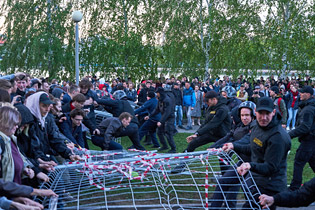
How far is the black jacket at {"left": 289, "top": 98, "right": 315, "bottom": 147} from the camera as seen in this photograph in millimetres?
7418

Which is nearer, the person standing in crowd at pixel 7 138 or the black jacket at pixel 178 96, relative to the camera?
the person standing in crowd at pixel 7 138

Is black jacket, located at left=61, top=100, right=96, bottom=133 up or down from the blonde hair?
down

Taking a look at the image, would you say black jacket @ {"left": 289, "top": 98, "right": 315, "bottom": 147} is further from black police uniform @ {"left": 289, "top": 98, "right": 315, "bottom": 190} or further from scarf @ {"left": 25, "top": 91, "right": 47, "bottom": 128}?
scarf @ {"left": 25, "top": 91, "right": 47, "bottom": 128}

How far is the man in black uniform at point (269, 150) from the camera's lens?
4523mm

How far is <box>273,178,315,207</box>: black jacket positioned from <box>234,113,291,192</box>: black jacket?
19.6 inches

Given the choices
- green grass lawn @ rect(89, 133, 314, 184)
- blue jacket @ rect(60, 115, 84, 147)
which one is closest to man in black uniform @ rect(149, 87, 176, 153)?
green grass lawn @ rect(89, 133, 314, 184)

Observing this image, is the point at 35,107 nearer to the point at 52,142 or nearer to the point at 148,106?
the point at 52,142

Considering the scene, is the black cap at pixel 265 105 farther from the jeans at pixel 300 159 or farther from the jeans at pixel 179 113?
the jeans at pixel 179 113

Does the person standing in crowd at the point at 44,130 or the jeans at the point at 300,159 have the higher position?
the person standing in crowd at the point at 44,130

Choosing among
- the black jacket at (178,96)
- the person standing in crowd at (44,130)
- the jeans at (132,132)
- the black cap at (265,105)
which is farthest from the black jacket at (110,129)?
the black jacket at (178,96)

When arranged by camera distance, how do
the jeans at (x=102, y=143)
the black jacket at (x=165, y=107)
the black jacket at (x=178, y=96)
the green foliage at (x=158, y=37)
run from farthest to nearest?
the green foliage at (x=158, y=37), the black jacket at (x=178, y=96), the black jacket at (x=165, y=107), the jeans at (x=102, y=143)

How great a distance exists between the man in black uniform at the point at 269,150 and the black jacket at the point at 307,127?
281 cm

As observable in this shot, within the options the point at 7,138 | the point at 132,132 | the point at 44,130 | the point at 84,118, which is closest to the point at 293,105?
the point at 132,132

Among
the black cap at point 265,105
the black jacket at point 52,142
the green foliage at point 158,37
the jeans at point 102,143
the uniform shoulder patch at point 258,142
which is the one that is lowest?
the jeans at point 102,143
